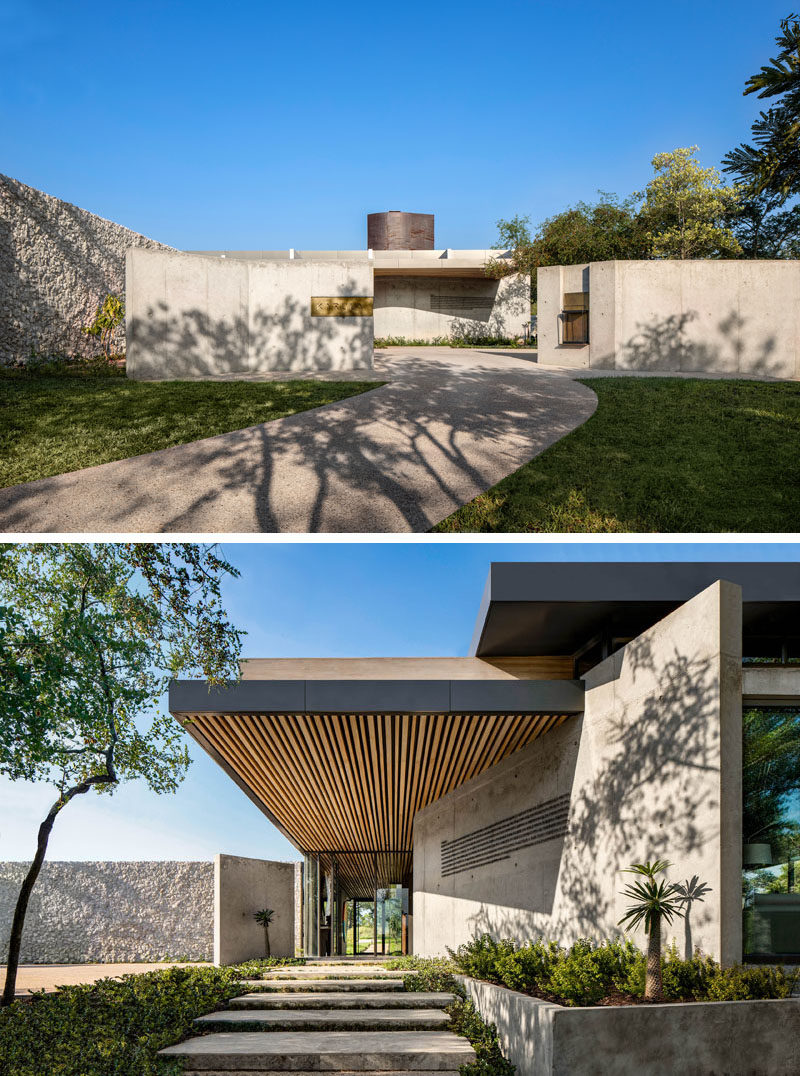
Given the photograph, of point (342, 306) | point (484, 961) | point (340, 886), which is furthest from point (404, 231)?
point (484, 961)

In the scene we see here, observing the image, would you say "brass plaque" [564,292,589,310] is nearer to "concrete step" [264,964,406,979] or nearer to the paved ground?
"concrete step" [264,964,406,979]

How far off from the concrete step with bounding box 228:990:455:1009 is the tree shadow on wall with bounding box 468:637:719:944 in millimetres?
1539

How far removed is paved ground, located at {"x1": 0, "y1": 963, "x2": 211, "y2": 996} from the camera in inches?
502

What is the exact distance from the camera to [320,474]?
1026 cm

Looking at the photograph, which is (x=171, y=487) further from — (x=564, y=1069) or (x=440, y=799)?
(x=440, y=799)

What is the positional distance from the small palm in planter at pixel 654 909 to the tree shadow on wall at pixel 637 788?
0.19 m

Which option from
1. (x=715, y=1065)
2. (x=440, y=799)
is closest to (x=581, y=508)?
(x=715, y=1065)

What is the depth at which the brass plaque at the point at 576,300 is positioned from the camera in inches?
833

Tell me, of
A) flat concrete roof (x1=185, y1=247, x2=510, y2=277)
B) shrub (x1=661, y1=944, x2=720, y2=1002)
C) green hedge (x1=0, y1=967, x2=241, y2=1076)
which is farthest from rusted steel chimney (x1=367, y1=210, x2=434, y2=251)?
shrub (x1=661, y1=944, x2=720, y2=1002)

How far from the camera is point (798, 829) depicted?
7152 mm

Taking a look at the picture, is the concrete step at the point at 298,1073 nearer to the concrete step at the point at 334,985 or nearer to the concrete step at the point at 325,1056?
the concrete step at the point at 325,1056

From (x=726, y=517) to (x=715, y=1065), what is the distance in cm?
571

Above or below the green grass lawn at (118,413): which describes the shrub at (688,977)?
below

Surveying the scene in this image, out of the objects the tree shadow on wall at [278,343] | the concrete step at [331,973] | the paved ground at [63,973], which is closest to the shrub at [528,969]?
the concrete step at [331,973]
